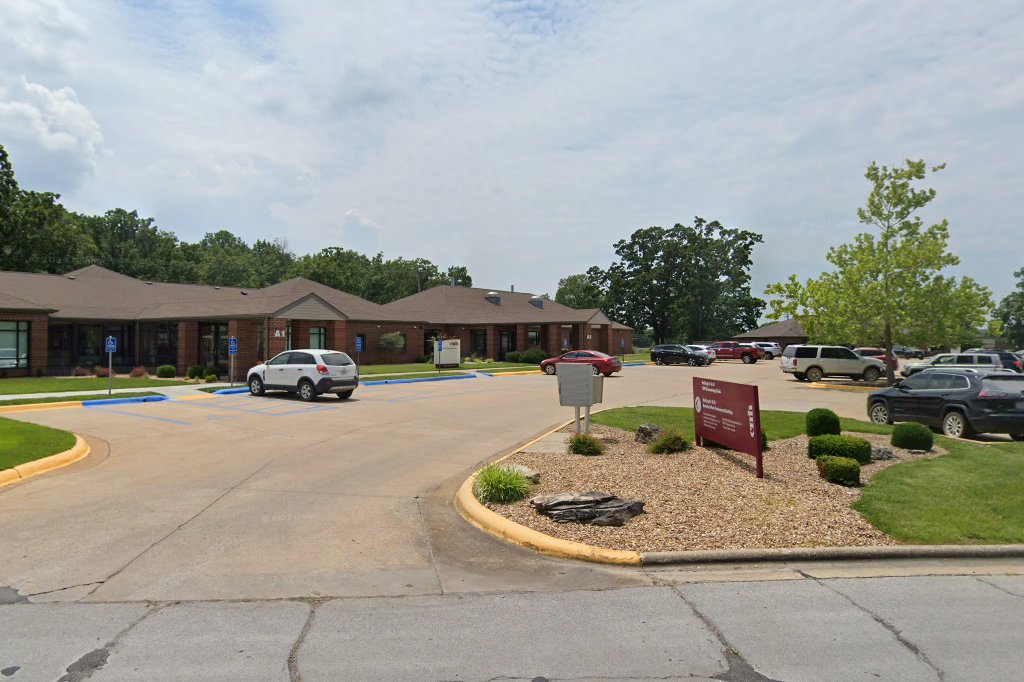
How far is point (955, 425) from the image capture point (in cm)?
1432

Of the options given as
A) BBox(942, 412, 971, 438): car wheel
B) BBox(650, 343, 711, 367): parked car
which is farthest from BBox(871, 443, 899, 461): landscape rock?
BBox(650, 343, 711, 367): parked car

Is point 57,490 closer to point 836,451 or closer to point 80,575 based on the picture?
point 80,575

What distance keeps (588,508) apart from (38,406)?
18.9 m

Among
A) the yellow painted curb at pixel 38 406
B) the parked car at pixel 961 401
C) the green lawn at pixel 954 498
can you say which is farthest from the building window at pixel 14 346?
the parked car at pixel 961 401

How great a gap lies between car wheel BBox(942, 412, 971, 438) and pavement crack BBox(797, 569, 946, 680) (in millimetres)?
10719

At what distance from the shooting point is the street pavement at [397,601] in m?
4.23

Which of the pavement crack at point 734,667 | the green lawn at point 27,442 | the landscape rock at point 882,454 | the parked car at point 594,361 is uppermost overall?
the parked car at point 594,361

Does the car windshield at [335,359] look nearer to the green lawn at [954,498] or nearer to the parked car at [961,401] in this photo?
the green lawn at [954,498]

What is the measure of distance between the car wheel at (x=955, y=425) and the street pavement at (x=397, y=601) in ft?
30.0

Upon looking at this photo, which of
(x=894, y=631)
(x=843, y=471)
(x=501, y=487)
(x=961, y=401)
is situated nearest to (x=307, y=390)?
(x=501, y=487)

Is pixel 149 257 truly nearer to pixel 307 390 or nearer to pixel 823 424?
pixel 307 390

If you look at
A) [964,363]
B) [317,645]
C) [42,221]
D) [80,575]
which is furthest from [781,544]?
[42,221]

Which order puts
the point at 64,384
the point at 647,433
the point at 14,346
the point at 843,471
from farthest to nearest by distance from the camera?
the point at 14,346, the point at 64,384, the point at 647,433, the point at 843,471

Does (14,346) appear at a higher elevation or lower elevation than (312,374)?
higher
